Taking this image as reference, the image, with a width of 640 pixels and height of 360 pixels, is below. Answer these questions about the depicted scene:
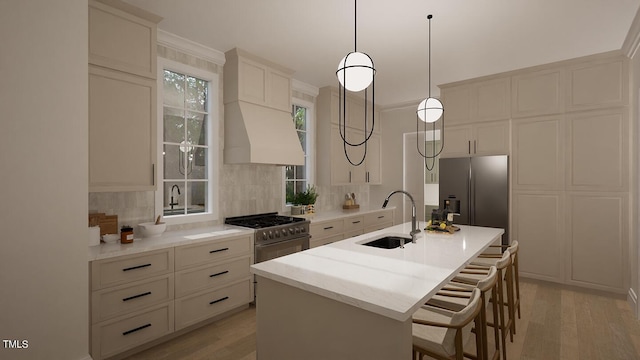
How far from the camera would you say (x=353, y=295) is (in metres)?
1.41

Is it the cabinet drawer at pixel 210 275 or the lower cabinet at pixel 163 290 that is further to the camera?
the cabinet drawer at pixel 210 275

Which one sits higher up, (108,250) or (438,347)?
(108,250)

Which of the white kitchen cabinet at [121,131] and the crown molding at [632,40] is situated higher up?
the crown molding at [632,40]

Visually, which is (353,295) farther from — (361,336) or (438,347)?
(438,347)

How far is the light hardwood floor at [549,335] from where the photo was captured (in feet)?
7.84

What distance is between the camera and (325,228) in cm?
415

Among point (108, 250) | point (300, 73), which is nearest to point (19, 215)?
point (108, 250)

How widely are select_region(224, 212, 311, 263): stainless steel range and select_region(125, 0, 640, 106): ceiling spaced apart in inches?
76.8

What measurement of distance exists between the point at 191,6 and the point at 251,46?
851mm

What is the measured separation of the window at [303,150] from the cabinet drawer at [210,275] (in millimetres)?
1673

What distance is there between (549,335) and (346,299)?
2.38 metres

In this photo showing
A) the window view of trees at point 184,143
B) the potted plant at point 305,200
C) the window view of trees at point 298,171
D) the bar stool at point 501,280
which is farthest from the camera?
the window view of trees at point 298,171

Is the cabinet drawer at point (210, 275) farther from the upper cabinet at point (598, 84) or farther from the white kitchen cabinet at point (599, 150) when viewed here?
the upper cabinet at point (598, 84)

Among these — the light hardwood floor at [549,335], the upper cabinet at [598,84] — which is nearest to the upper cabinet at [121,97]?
the light hardwood floor at [549,335]
